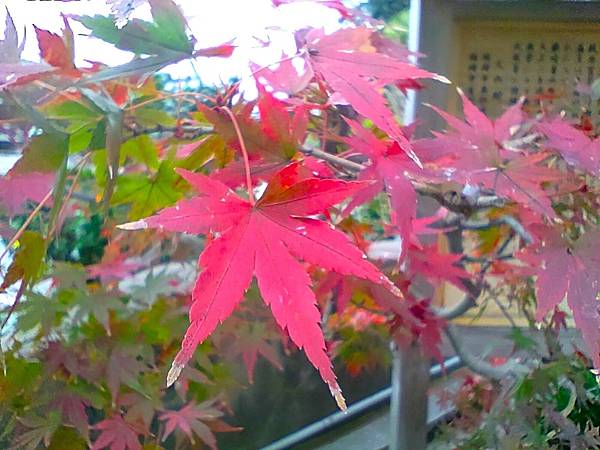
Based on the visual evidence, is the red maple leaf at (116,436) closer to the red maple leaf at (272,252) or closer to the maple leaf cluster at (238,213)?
the maple leaf cluster at (238,213)

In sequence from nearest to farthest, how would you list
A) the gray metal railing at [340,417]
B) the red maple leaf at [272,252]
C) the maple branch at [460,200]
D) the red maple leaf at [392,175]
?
the red maple leaf at [272,252] → the red maple leaf at [392,175] → the maple branch at [460,200] → the gray metal railing at [340,417]

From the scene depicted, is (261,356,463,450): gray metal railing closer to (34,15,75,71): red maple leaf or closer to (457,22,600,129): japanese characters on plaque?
(457,22,600,129): japanese characters on plaque

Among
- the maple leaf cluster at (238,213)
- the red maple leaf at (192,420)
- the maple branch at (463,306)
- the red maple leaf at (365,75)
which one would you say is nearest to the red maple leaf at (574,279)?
the maple leaf cluster at (238,213)

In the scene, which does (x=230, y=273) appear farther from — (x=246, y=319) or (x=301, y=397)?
(x=301, y=397)

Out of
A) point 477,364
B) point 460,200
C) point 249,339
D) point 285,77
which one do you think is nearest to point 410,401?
point 477,364

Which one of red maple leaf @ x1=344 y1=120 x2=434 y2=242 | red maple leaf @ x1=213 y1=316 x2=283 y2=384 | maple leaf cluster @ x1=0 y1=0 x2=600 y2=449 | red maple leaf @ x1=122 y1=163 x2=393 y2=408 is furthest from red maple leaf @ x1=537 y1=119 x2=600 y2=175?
red maple leaf @ x1=213 y1=316 x2=283 y2=384

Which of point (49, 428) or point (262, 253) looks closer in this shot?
point (262, 253)

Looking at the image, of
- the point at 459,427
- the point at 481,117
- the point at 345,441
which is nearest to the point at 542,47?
the point at 481,117
